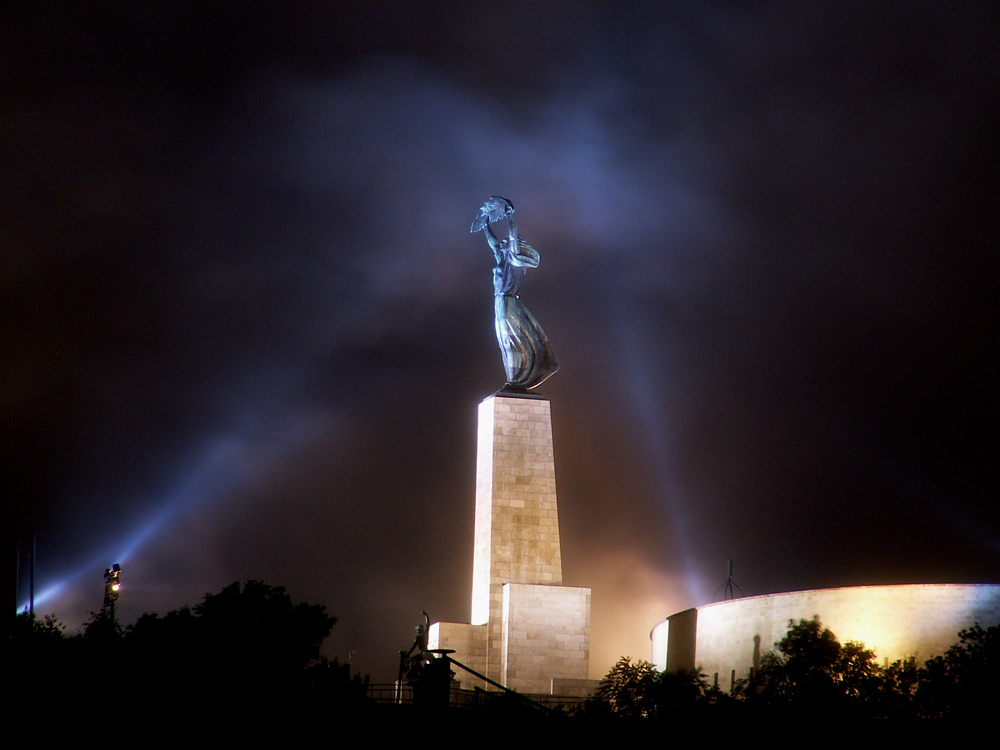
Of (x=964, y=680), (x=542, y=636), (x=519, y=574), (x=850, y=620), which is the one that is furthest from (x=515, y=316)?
(x=964, y=680)

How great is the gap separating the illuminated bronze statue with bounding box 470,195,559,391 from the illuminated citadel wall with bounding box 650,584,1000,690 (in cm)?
→ 650

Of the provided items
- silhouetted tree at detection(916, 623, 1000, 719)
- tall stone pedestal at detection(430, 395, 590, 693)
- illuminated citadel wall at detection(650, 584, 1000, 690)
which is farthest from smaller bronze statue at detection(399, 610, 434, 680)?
silhouetted tree at detection(916, 623, 1000, 719)

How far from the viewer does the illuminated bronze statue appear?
31406 mm

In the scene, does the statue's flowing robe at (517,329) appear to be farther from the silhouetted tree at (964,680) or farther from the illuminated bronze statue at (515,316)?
the silhouetted tree at (964,680)

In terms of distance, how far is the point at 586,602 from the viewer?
2930 centimetres

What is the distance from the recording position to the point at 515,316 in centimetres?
3142

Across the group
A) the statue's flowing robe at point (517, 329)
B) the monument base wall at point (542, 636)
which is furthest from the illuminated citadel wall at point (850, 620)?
the statue's flowing robe at point (517, 329)

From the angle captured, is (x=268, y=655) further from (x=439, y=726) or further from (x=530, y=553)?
(x=530, y=553)

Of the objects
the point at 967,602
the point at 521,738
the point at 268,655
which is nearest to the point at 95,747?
the point at 268,655

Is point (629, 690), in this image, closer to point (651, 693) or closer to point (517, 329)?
point (651, 693)

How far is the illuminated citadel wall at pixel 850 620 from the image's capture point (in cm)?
2344

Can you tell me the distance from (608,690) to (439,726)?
7.50 meters

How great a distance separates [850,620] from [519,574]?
24.7ft

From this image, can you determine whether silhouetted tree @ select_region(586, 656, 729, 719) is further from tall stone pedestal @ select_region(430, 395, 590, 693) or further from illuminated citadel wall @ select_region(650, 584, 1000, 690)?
tall stone pedestal @ select_region(430, 395, 590, 693)
